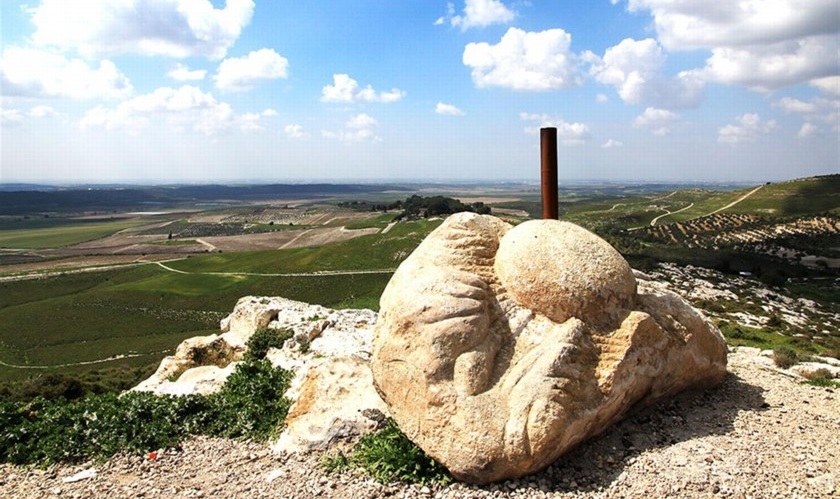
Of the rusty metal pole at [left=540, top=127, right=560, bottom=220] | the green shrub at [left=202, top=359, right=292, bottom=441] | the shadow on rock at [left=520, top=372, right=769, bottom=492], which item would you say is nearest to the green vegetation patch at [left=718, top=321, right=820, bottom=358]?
the shadow on rock at [left=520, top=372, right=769, bottom=492]

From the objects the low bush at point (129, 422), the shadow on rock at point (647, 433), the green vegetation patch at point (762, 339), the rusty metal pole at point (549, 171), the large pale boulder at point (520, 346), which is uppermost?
the rusty metal pole at point (549, 171)

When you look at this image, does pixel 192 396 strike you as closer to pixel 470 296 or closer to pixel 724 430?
pixel 470 296

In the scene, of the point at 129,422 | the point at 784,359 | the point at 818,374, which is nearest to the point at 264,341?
the point at 129,422

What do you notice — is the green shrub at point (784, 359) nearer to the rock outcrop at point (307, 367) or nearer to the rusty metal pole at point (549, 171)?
the rusty metal pole at point (549, 171)

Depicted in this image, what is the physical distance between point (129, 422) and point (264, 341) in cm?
846

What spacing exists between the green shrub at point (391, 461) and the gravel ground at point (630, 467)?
276 mm

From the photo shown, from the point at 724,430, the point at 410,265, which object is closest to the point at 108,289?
the point at 410,265

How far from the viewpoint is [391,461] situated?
1269cm

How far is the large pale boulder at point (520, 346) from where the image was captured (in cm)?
1155

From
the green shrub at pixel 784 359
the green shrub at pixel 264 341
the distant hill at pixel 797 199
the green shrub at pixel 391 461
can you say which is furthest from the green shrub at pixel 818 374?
the distant hill at pixel 797 199

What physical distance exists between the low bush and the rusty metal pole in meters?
11.6

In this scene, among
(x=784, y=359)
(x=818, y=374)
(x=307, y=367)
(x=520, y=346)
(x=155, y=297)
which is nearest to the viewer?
(x=520, y=346)

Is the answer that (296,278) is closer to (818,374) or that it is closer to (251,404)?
(251,404)

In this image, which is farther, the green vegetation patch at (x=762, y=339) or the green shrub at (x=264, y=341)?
the green vegetation patch at (x=762, y=339)
